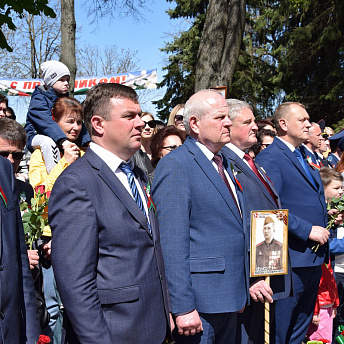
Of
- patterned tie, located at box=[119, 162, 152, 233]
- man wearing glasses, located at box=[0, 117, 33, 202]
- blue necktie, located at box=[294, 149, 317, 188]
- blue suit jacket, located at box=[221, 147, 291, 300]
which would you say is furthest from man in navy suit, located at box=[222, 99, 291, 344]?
man wearing glasses, located at box=[0, 117, 33, 202]

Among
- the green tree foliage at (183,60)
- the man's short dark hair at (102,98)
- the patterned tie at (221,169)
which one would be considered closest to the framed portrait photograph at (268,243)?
the patterned tie at (221,169)

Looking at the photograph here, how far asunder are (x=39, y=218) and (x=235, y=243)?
4.26ft

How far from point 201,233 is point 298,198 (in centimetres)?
154

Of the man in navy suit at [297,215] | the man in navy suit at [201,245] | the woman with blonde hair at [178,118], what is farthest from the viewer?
the woman with blonde hair at [178,118]

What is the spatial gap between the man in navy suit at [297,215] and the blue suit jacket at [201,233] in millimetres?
1085

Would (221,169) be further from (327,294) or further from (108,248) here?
(327,294)

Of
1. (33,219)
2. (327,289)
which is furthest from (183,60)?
(33,219)

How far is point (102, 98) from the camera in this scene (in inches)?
110

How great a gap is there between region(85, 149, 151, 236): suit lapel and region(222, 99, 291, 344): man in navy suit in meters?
1.29

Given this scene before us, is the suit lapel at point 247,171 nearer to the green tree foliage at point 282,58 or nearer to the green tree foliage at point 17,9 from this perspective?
the green tree foliage at point 17,9

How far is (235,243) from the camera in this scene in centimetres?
331

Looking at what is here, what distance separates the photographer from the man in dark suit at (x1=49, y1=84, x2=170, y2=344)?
2.41 m

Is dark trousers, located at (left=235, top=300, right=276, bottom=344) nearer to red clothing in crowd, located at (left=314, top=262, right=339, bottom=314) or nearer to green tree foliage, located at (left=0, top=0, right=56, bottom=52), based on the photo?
red clothing in crowd, located at (left=314, top=262, right=339, bottom=314)

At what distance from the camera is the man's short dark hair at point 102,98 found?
110 inches
